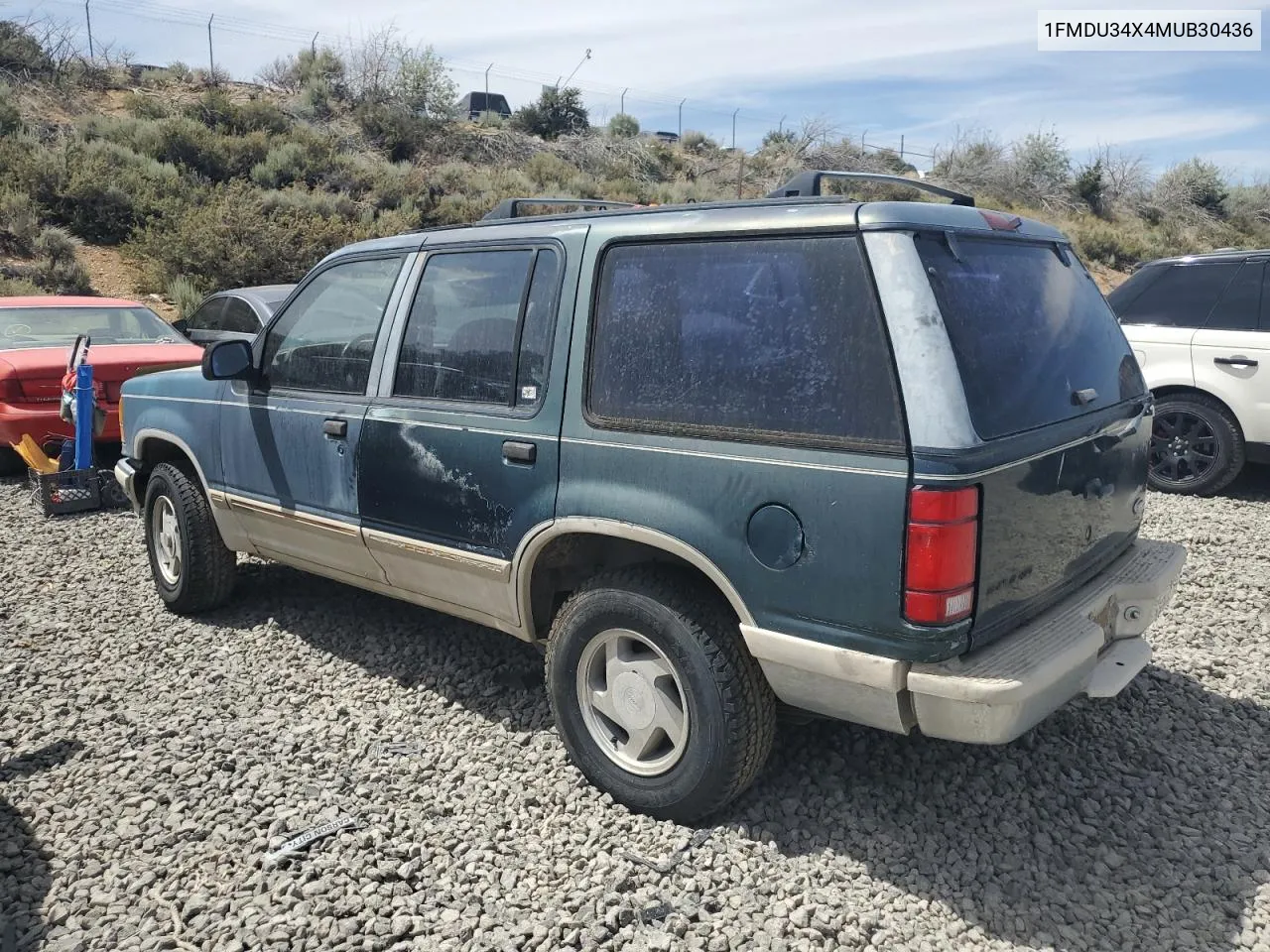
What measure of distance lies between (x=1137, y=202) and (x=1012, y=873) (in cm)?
3561

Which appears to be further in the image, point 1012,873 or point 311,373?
point 311,373

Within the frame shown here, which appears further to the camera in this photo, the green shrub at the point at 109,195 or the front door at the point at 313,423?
the green shrub at the point at 109,195

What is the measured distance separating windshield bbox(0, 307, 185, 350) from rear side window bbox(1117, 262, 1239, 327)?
8.01 m

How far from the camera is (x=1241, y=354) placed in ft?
22.3

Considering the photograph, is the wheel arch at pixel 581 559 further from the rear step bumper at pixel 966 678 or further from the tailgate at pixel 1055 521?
the tailgate at pixel 1055 521

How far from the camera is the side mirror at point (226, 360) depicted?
4199 mm

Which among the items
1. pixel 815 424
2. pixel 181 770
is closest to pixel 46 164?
pixel 181 770

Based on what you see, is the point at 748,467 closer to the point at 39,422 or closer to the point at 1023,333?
the point at 1023,333

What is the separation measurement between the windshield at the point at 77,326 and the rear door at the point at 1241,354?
8.35 metres

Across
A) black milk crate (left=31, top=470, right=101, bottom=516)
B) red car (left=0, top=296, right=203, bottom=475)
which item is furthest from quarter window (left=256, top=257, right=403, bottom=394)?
red car (left=0, top=296, right=203, bottom=475)

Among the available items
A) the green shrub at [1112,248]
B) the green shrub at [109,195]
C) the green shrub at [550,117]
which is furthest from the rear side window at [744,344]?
the green shrub at [550,117]

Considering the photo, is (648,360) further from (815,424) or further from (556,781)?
(556,781)

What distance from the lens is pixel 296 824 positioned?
3.19m

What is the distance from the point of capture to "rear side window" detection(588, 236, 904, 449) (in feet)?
8.56
